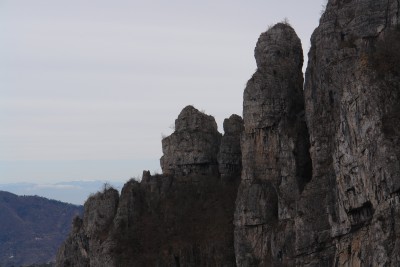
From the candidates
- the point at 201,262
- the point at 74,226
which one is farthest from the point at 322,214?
the point at 74,226

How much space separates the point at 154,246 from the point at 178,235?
2.77 meters

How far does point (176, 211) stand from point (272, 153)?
1527 cm

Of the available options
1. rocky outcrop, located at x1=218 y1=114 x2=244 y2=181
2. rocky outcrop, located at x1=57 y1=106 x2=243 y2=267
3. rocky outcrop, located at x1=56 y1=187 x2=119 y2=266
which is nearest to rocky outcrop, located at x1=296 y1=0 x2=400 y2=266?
rocky outcrop, located at x1=57 y1=106 x2=243 y2=267

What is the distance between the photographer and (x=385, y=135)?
139ft

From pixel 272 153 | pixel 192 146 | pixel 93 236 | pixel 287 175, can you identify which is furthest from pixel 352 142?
pixel 93 236

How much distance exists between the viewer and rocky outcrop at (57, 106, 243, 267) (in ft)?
231

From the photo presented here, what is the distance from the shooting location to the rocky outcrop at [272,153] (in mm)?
61281

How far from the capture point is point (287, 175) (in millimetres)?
61812

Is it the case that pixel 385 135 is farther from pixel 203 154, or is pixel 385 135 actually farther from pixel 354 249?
pixel 203 154

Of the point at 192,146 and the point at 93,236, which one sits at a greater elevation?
the point at 192,146

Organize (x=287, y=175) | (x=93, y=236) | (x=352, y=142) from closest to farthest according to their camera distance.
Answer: (x=352, y=142)
(x=287, y=175)
(x=93, y=236)

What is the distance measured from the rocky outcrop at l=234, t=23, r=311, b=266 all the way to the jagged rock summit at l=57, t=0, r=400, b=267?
99mm

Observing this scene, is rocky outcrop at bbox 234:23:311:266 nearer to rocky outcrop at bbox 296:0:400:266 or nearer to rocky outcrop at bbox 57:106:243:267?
rocky outcrop at bbox 57:106:243:267

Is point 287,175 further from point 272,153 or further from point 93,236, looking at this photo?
point 93,236
